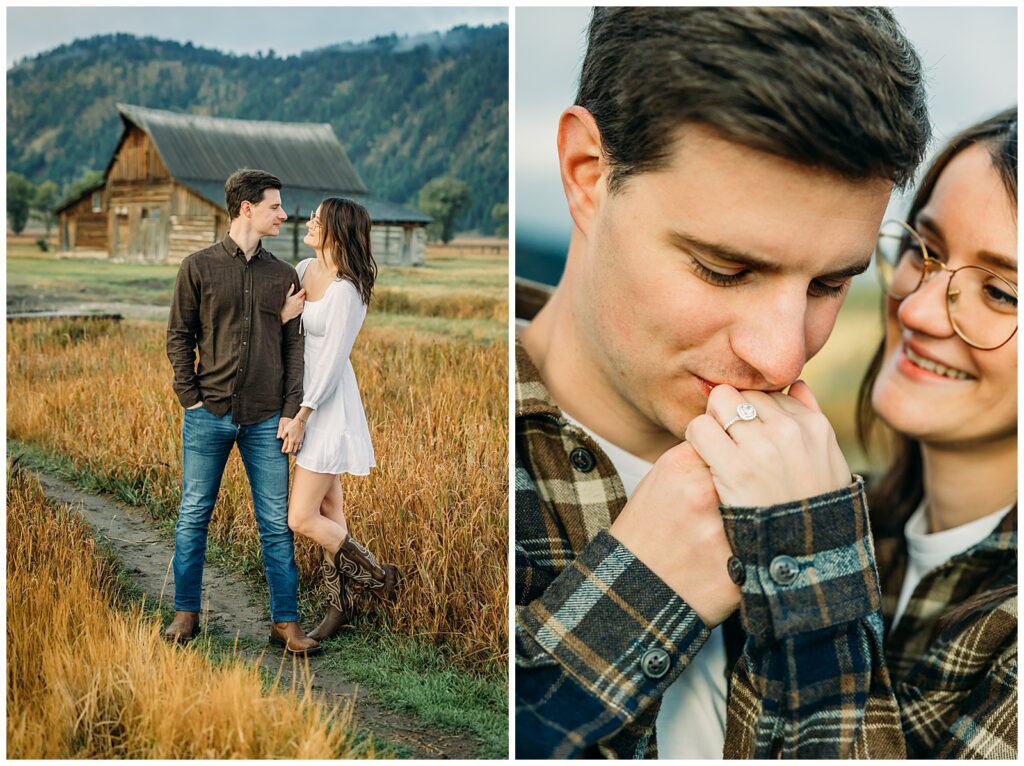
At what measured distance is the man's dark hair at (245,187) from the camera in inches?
116

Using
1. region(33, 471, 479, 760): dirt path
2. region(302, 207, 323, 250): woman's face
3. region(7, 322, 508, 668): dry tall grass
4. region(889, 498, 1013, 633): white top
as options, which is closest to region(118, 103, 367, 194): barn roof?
region(302, 207, 323, 250): woman's face

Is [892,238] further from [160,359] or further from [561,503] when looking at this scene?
[160,359]

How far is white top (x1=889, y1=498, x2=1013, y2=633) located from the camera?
3.07m

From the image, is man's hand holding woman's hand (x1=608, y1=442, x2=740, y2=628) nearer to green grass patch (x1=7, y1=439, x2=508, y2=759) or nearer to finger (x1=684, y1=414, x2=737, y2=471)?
finger (x1=684, y1=414, x2=737, y2=471)

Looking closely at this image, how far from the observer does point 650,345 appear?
259 cm

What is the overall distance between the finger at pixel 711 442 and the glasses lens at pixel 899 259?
97 centimetres

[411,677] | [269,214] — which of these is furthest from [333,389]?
[411,677]

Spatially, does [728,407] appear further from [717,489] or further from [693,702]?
[693,702]

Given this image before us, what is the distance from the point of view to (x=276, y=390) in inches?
115

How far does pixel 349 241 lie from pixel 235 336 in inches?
17.8

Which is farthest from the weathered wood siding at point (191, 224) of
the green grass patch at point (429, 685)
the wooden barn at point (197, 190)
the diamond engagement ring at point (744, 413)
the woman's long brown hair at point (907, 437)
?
the woman's long brown hair at point (907, 437)

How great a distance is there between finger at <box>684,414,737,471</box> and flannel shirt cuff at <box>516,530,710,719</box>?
0.32 metres

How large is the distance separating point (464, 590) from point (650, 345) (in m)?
1.00

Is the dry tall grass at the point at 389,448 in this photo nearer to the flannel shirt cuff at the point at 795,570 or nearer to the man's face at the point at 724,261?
the man's face at the point at 724,261
